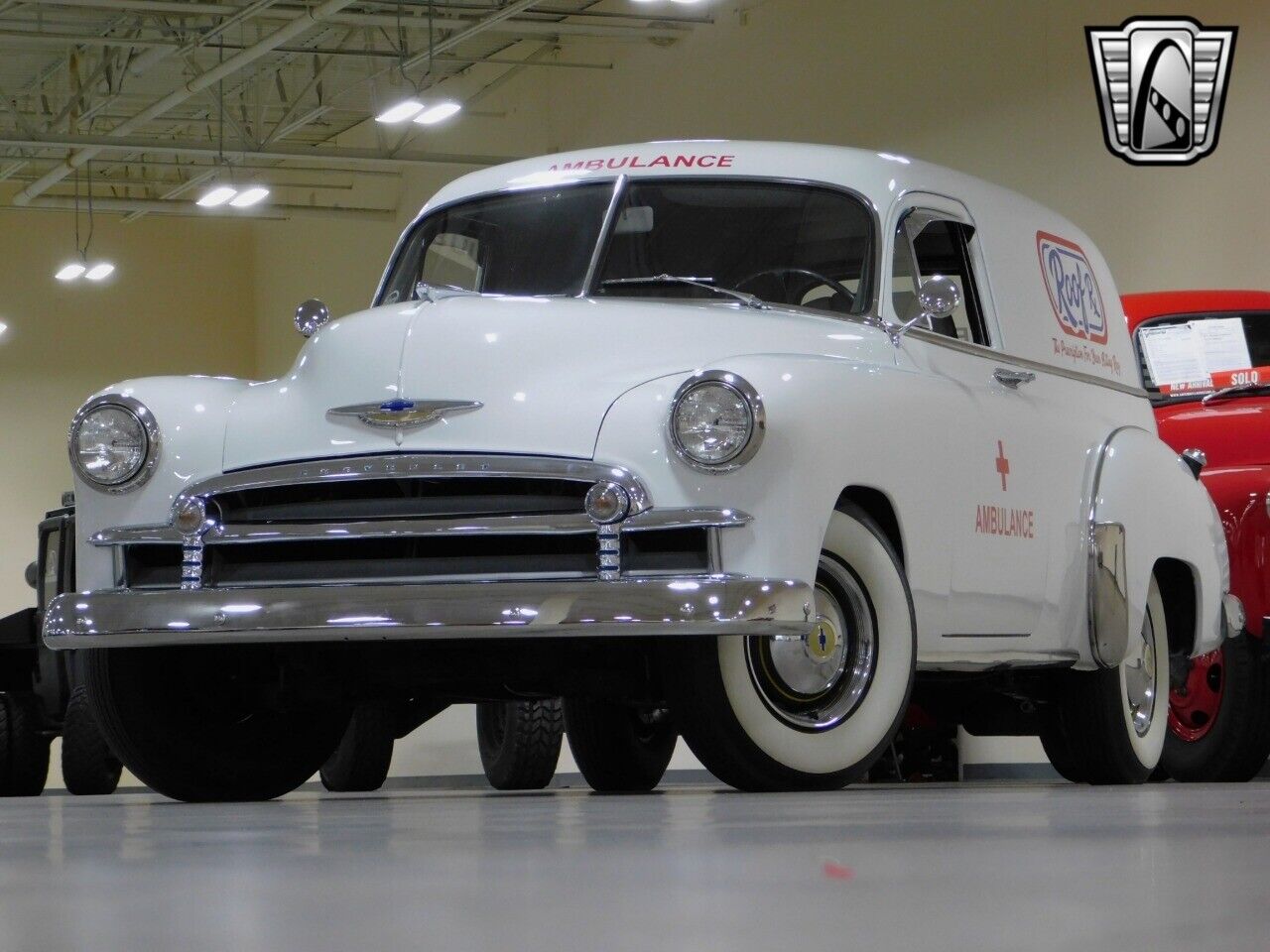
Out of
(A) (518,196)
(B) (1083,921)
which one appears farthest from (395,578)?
(B) (1083,921)

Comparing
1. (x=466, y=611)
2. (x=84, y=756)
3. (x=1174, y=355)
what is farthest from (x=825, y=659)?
(x=84, y=756)

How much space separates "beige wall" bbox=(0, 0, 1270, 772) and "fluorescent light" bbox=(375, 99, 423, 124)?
9.05 ft

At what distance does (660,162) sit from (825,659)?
70.2 inches

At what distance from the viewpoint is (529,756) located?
26.9 ft

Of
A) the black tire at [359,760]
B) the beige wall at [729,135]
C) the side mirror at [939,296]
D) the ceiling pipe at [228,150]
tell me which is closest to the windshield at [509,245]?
the side mirror at [939,296]

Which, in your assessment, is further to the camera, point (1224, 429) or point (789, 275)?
point (1224, 429)

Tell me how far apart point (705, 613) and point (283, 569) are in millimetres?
1093

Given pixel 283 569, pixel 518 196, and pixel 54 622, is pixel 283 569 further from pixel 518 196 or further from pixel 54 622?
pixel 518 196

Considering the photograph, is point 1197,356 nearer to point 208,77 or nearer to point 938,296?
point 938,296

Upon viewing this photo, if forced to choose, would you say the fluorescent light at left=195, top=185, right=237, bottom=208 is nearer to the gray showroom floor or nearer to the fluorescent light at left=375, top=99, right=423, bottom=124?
the fluorescent light at left=375, top=99, right=423, bottom=124

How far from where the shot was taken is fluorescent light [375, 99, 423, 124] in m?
17.9

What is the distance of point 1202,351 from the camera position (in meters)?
→ 8.15

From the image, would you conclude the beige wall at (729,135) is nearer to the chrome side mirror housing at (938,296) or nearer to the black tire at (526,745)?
the black tire at (526,745)

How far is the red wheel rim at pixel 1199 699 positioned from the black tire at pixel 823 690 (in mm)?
3113
